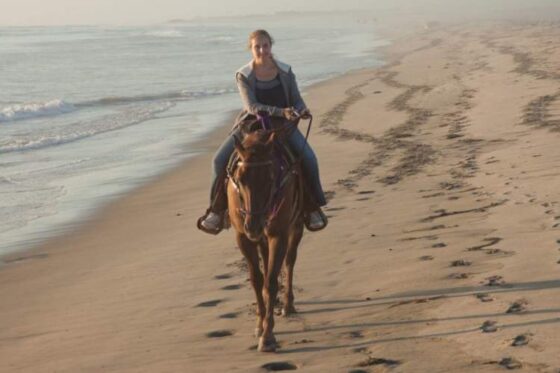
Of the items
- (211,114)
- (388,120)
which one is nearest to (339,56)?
(211,114)

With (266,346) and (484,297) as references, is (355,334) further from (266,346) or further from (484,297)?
(484,297)

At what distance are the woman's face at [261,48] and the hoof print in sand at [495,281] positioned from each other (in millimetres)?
2812

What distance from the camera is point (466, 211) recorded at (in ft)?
39.0

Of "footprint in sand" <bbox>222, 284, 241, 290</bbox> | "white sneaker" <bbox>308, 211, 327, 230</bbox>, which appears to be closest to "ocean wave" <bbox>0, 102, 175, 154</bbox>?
"footprint in sand" <bbox>222, 284, 241, 290</bbox>

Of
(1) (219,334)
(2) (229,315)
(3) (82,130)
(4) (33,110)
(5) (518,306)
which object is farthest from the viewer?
(4) (33,110)

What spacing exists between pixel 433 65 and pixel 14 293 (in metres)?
34.7

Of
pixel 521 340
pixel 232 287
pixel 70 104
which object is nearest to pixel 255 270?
pixel 232 287

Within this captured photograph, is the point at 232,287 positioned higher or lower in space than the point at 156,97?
higher

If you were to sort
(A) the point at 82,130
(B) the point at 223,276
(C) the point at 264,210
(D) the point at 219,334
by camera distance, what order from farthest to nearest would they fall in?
(A) the point at 82,130, (B) the point at 223,276, (D) the point at 219,334, (C) the point at 264,210

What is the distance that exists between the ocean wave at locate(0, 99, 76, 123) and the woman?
22.8 m

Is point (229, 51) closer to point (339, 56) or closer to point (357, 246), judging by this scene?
point (339, 56)

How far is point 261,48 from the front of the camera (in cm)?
840

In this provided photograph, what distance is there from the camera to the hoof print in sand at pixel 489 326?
7532 millimetres

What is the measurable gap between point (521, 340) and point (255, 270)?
91.5 inches
